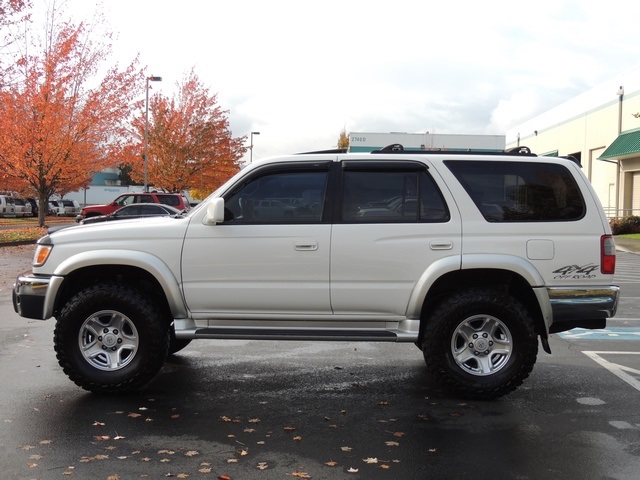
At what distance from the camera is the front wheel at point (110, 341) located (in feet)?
20.1

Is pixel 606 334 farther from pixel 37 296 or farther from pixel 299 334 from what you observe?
pixel 37 296

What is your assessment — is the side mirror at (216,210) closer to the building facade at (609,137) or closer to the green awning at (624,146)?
the building facade at (609,137)

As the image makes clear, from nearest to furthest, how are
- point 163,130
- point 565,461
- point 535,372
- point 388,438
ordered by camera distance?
1. point 565,461
2. point 388,438
3. point 535,372
4. point 163,130

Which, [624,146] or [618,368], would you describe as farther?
[624,146]

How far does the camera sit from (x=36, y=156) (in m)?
29.4

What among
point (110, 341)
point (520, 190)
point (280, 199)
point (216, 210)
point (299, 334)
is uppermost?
point (520, 190)

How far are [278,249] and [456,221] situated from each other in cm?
155

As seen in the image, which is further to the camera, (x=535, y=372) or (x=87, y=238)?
(x=535, y=372)

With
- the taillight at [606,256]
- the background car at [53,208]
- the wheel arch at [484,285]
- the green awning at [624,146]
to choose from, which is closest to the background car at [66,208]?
the background car at [53,208]

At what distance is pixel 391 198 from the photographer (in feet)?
20.4

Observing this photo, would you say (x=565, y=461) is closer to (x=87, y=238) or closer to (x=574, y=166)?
(x=574, y=166)

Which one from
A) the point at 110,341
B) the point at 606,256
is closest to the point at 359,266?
the point at 606,256

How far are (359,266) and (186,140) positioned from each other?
41.1 metres

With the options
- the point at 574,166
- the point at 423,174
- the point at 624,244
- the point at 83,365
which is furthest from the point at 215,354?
the point at 624,244
